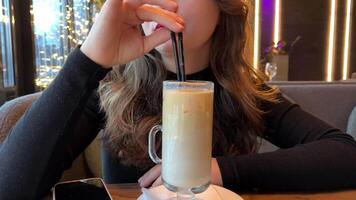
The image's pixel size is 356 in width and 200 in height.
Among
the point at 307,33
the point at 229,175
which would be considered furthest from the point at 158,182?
the point at 307,33

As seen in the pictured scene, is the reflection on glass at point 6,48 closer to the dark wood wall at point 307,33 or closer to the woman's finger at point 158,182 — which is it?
the woman's finger at point 158,182

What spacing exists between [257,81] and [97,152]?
36.2 inches

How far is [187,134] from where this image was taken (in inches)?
26.3

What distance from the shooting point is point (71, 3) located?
14.0 feet

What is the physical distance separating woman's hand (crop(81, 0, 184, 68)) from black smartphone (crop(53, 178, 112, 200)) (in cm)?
26

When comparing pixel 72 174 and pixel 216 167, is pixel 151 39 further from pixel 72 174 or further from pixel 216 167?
pixel 72 174

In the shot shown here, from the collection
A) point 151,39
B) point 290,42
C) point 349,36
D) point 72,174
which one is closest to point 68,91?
point 151,39

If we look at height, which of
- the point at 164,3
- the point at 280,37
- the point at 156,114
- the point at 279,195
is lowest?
the point at 279,195

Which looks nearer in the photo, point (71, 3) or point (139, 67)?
point (139, 67)

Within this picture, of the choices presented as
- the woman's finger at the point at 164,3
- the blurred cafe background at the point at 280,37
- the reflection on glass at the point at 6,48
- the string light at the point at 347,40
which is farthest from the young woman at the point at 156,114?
the string light at the point at 347,40

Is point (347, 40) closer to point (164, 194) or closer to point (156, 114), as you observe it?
point (156, 114)

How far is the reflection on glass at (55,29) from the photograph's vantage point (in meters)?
3.97

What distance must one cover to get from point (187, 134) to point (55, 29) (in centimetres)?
385

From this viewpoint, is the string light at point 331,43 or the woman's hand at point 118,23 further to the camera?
the string light at point 331,43
